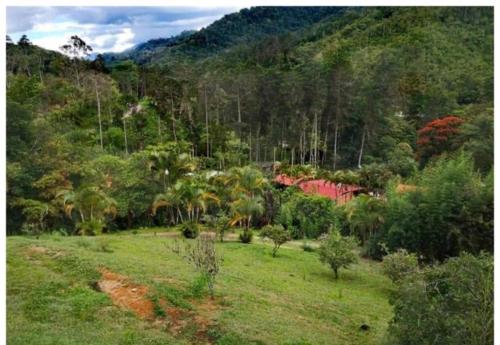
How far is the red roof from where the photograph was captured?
904 inches

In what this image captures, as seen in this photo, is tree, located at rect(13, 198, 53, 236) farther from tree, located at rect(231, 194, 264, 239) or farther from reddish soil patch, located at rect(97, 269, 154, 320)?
reddish soil patch, located at rect(97, 269, 154, 320)

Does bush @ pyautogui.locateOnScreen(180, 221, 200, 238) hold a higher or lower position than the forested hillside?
lower

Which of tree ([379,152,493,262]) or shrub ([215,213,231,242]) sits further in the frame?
shrub ([215,213,231,242])

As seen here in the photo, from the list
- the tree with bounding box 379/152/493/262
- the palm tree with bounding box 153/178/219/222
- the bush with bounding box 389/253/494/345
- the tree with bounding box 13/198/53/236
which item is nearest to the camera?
the bush with bounding box 389/253/494/345

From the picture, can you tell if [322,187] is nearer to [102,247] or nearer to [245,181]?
[245,181]

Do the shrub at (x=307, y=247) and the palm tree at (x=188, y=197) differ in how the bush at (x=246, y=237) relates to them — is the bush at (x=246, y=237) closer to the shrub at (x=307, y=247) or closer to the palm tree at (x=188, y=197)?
the shrub at (x=307, y=247)

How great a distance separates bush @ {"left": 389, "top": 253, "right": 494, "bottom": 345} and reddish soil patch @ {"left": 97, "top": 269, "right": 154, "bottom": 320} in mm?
3525

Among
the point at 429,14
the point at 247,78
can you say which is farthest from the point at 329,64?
the point at 429,14

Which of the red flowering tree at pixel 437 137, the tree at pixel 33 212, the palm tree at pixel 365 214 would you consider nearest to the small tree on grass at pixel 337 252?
the palm tree at pixel 365 214

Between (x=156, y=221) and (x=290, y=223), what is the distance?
4.95 m

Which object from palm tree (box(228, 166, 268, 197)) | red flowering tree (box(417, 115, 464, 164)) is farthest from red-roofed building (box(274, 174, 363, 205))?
red flowering tree (box(417, 115, 464, 164))

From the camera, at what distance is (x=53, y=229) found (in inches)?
670

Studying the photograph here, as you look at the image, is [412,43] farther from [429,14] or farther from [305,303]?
[305,303]

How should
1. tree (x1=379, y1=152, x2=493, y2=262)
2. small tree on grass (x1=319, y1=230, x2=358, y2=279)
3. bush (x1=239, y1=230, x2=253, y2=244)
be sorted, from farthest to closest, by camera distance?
bush (x1=239, y1=230, x2=253, y2=244), tree (x1=379, y1=152, x2=493, y2=262), small tree on grass (x1=319, y1=230, x2=358, y2=279)
